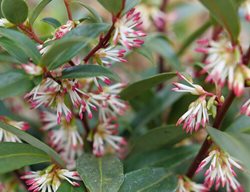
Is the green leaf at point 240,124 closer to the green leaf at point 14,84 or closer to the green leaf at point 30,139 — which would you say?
the green leaf at point 30,139

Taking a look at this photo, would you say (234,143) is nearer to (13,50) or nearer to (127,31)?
(127,31)

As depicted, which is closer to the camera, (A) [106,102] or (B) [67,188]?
(B) [67,188]

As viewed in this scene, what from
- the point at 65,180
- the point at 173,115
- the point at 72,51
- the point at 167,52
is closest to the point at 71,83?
the point at 72,51

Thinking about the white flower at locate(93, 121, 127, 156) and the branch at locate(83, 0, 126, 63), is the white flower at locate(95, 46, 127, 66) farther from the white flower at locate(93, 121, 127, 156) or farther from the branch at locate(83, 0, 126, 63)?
the white flower at locate(93, 121, 127, 156)

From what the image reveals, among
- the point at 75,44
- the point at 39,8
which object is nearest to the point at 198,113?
the point at 75,44

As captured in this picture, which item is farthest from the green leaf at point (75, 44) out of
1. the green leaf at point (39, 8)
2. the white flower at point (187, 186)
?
the white flower at point (187, 186)

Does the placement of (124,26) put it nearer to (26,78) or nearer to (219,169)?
(26,78)
